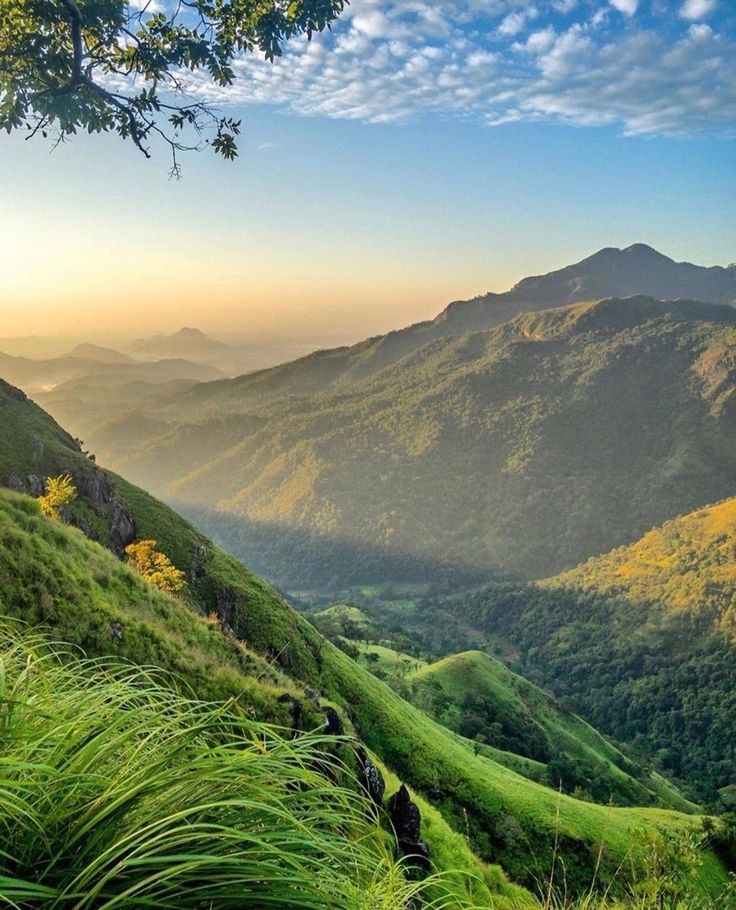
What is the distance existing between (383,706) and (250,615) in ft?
33.1

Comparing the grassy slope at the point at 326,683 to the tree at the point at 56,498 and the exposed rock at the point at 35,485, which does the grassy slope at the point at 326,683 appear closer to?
the tree at the point at 56,498

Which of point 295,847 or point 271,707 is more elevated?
point 295,847

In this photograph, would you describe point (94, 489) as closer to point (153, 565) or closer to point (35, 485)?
point (35, 485)

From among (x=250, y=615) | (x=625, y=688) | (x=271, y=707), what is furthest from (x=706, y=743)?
(x=271, y=707)

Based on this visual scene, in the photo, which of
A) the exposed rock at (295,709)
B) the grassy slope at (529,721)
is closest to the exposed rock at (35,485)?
the exposed rock at (295,709)

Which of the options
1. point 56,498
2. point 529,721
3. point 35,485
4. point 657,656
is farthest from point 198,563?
point 657,656

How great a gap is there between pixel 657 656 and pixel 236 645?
164110 mm

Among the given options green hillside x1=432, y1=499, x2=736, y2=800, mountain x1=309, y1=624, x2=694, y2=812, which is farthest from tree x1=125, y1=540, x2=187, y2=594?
green hillside x1=432, y1=499, x2=736, y2=800

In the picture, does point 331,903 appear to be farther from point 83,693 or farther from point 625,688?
point 625,688

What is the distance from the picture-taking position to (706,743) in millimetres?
112312

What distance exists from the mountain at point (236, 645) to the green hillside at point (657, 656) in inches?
3126

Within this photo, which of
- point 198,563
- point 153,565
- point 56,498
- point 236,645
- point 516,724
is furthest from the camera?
point 516,724

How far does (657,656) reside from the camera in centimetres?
15188

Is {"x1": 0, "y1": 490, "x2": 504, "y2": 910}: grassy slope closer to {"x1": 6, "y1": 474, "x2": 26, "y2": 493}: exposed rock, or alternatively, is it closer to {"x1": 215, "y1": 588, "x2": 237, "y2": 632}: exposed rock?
{"x1": 215, "y1": 588, "x2": 237, "y2": 632}: exposed rock
